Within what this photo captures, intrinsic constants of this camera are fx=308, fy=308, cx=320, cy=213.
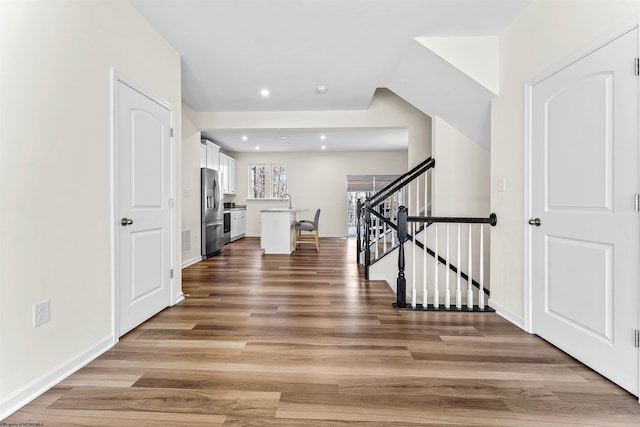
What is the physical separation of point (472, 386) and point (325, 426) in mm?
866

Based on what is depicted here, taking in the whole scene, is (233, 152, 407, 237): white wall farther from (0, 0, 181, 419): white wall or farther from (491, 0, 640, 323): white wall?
(0, 0, 181, 419): white wall

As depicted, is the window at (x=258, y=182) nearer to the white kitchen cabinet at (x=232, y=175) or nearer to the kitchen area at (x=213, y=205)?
the white kitchen cabinet at (x=232, y=175)

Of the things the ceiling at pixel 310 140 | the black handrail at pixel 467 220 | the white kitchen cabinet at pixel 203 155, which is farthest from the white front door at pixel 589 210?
the white kitchen cabinet at pixel 203 155

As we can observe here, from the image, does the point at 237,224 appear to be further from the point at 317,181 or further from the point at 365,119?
the point at 365,119

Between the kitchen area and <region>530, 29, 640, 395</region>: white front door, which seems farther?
the kitchen area

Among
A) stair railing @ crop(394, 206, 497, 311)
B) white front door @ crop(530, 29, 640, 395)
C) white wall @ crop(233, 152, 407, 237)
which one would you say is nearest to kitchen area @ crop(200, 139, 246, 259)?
white wall @ crop(233, 152, 407, 237)

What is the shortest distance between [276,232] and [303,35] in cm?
417

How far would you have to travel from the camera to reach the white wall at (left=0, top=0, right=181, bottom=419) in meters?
1.48

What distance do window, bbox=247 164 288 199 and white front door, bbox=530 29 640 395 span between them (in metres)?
7.79

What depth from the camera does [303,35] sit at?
2.93m

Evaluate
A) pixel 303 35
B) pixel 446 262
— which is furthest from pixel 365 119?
pixel 446 262

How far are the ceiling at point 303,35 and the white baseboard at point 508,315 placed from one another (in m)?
2.56

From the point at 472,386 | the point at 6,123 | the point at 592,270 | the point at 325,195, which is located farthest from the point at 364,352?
the point at 325,195

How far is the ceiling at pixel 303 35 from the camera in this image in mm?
2516
